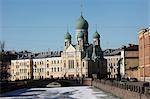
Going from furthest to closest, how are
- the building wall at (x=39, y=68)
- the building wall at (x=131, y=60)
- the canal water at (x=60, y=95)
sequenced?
the building wall at (x=39, y=68) < the building wall at (x=131, y=60) < the canal water at (x=60, y=95)

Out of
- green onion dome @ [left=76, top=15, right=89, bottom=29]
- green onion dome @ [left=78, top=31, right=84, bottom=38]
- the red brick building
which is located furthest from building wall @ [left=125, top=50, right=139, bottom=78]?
the red brick building

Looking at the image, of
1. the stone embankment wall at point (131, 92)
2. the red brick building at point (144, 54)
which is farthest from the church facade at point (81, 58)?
the stone embankment wall at point (131, 92)

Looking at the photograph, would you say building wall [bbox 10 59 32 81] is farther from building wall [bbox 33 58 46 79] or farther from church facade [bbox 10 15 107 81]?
church facade [bbox 10 15 107 81]

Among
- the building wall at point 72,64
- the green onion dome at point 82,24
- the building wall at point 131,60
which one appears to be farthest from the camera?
the green onion dome at point 82,24

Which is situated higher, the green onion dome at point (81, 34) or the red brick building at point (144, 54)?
the green onion dome at point (81, 34)

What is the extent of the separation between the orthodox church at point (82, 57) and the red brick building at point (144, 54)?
3214cm

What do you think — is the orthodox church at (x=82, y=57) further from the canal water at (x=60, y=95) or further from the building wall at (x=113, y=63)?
the canal water at (x=60, y=95)

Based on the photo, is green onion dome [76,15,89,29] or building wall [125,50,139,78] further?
green onion dome [76,15,89,29]

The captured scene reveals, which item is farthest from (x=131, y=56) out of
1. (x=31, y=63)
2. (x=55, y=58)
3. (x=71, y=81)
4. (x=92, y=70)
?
(x=31, y=63)

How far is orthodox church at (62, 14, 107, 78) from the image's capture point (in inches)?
4510

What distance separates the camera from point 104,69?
119375mm

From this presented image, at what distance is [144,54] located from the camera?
79000 mm

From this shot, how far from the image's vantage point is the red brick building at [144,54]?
75.0 meters

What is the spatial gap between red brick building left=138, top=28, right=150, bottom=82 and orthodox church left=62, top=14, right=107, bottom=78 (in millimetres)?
32135
